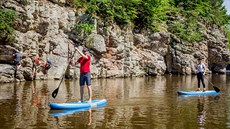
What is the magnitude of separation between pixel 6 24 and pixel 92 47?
9.17 meters

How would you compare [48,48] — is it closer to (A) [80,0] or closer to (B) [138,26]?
(A) [80,0]

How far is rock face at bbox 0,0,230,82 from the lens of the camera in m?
26.2

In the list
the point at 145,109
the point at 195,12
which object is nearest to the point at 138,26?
the point at 195,12

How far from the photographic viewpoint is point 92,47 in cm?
3181

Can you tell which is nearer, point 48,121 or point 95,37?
point 48,121

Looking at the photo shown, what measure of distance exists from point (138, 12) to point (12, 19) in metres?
18.6

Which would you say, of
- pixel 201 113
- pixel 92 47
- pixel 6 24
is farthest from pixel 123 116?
pixel 92 47

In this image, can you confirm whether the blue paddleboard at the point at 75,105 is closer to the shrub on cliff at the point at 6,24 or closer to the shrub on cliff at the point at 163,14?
the shrub on cliff at the point at 6,24

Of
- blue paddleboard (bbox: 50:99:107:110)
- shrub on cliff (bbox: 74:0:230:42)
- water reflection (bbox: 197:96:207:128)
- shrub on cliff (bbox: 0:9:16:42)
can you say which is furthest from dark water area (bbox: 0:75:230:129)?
shrub on cliff (bbox: 74:0:230:42)

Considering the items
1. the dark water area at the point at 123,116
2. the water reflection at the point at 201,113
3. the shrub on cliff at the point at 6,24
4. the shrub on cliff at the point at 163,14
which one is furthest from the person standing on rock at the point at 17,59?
the water reflection at the point at 201,113

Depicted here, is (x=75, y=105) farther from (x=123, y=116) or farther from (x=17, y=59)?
(x=17, y=59)

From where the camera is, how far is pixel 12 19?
83.2 ft

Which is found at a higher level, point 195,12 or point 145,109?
point 195,12

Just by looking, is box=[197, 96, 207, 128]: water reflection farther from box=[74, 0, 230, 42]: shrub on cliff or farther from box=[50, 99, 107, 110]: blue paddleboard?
box=[74, 0, 230, 42]: shrub on cliff
